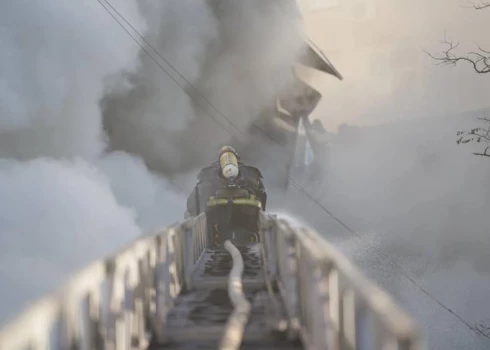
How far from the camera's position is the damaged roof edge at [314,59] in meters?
34.9

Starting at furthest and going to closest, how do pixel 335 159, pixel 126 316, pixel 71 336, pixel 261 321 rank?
pixel 335 159 → pixel 261 321 → pixel 126 316 → pixel 71 336

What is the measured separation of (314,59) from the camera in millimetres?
35531

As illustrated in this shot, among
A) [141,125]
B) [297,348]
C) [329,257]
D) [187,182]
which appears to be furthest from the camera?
[187,182]

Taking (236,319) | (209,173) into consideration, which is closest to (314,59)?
(209,173)

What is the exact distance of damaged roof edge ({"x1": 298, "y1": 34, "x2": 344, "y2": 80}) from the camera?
115 feet

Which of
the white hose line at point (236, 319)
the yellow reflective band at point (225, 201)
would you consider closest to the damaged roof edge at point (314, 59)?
the yellow reflective band at point (225, 201)

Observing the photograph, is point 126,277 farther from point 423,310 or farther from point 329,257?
point 423,310

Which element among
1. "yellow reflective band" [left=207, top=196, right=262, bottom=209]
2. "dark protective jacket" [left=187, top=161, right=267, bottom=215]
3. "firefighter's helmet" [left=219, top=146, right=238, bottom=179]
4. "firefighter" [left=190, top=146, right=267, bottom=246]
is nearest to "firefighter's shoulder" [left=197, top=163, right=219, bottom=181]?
"dark protective jacket" [left=187, top=161, right=267, bottom=215]

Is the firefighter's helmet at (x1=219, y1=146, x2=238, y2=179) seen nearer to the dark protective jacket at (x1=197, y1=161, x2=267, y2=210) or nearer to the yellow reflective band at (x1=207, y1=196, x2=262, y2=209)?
the dark protective jacket at (x1=197, y1=161, x2=267, y2=210)

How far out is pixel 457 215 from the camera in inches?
2244

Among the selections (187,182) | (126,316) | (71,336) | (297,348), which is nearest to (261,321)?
(297,348)

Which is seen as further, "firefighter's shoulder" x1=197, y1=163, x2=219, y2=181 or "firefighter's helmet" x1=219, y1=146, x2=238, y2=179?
"firefighter's shoulder" x1=197, y1=163, x2=219, y2=181

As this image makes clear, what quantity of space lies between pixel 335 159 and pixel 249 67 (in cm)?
1533

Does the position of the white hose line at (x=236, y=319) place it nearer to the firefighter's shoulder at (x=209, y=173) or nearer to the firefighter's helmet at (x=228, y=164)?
the firefighter's helmet at (x=228, y=164)
